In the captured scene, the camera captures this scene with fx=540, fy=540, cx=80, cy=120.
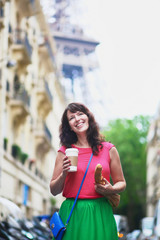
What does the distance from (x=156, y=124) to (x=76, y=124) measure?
46606mm

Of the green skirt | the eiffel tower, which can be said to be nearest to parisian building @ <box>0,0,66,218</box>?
the green skirt

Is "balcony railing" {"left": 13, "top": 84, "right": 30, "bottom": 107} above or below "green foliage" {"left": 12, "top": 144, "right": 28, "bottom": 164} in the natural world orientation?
above

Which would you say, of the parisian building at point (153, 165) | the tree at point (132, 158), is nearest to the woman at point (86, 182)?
the parisian building at point (153, 165)

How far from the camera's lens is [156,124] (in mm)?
49781

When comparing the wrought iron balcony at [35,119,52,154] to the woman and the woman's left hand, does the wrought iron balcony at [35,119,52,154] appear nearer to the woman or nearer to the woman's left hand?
the woman

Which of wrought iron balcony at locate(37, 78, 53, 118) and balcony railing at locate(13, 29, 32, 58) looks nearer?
balcony railing at locate(13, 29, 32, 58)

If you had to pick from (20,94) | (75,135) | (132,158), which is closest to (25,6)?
(20,94)

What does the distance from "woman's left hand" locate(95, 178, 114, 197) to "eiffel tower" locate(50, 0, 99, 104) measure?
60563 mm

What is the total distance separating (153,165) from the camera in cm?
5512

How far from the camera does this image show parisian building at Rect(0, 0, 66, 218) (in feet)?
69.9

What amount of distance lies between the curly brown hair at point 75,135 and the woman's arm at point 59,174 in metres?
0.14

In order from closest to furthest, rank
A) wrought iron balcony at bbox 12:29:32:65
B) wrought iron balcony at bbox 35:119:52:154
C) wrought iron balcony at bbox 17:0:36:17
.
→ wrought iron balcony at bbox 12:29:32:65 → wrought iron balcony at bbox 17:0:36:17 → wrought iron balcony at bbox 35:119:52:154

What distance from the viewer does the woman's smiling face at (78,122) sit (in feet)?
12.1

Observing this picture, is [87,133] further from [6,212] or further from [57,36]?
[57,36]
